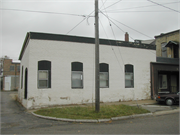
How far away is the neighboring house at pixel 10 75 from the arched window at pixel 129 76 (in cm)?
3800

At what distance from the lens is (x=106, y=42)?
1523 cm

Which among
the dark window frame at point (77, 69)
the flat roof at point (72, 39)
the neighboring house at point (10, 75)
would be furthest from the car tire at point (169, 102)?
the neighboring house at point (10, 75)

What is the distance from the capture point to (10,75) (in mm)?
47812

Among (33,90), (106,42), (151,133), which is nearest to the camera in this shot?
(151,133)

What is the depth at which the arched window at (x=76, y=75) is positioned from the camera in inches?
545

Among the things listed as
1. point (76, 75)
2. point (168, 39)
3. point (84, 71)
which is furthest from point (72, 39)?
point (168, 39)

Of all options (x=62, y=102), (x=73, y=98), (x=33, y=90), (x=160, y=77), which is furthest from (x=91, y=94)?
(x=160, y=77)

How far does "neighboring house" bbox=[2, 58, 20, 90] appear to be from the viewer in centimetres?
4625

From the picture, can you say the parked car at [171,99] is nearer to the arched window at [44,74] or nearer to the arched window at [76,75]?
the arched window at [76,75]

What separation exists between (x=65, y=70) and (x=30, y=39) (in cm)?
341

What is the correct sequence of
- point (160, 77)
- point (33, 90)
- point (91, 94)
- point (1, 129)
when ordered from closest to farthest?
1. point (1, 129)
2. point (33, 90)
3. point (91, 94)
4. point (160, 77)

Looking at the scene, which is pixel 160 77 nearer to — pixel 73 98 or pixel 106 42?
pixel 106 42

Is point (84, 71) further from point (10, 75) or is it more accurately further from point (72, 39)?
point (10, 75)

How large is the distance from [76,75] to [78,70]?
43 cm
